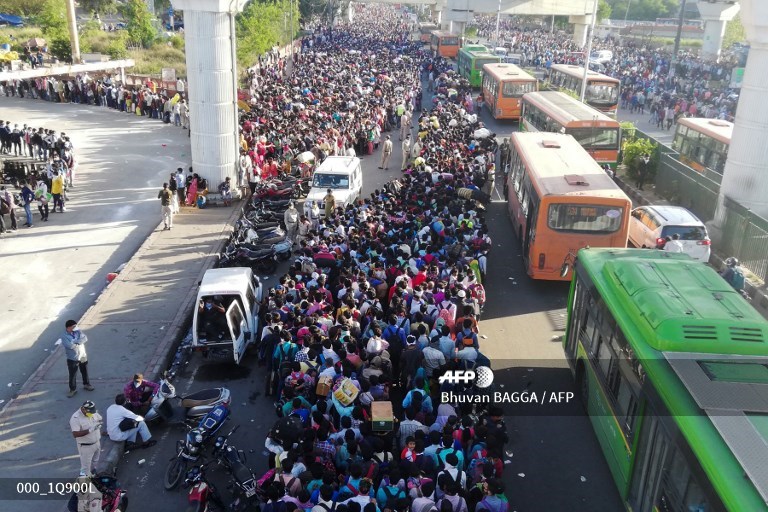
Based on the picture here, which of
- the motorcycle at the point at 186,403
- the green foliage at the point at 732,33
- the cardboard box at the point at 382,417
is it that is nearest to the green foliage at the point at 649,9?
the green foliage at the point at 732,33

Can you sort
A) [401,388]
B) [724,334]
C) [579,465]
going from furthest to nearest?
[401,388] → [579,465] → [724,334]

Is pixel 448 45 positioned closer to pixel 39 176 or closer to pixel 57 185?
pixel 39 176

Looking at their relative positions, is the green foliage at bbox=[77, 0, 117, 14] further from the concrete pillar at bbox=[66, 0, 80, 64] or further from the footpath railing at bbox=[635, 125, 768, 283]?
the footpath railing at bbox=[635, 125, 768, 283]

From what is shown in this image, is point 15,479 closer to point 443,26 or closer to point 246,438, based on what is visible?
point 246,438

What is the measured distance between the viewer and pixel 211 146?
20797mm

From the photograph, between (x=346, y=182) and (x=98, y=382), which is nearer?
(x=98, y=382)

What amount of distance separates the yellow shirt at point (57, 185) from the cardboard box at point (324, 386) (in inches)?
561

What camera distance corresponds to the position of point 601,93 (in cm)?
3466

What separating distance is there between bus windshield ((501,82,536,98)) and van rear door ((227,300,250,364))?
26.6 metres

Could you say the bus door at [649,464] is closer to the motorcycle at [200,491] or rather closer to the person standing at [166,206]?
the motorcycle at [200,491]

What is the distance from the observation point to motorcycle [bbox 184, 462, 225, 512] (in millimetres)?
8258

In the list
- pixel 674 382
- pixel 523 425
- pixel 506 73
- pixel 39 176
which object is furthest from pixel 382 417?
pixel 506 73

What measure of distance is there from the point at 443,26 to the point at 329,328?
249 feet

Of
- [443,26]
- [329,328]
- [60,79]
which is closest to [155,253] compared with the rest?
[329,328]
